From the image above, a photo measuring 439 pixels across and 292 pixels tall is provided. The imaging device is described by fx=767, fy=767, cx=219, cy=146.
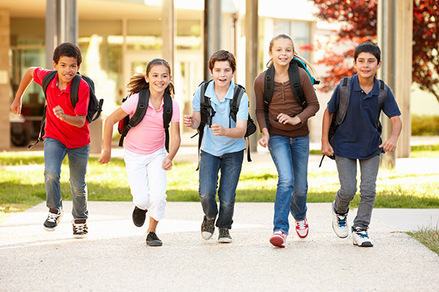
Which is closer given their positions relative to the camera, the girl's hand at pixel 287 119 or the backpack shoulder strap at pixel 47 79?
the girl's hand at pixel 287 119

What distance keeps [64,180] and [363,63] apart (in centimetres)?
619

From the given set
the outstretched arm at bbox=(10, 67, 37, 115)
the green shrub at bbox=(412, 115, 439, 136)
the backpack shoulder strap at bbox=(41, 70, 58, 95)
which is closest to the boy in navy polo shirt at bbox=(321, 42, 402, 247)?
the backpack shoulder strap at bbox=(41, 70, 58, 95)

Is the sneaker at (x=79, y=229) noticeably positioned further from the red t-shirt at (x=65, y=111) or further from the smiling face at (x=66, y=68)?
the smiling face at (x=66, y=68)

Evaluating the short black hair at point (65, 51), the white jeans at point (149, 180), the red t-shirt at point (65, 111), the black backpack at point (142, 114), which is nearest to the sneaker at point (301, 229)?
the white jeans at point (149, 180)

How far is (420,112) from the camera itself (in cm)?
2852

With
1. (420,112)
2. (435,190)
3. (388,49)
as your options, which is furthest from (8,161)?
(420,112)

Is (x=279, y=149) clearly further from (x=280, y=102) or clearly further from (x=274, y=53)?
(x=274, y=53)

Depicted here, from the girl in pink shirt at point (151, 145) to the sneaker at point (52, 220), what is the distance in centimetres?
76

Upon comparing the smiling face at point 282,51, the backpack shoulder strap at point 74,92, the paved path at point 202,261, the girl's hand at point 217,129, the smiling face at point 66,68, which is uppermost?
the smiling face at point 282,51

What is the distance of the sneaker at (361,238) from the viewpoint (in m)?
6.24

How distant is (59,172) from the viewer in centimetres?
654

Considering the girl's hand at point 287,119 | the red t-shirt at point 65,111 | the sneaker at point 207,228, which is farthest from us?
the sneaker at point 207,228

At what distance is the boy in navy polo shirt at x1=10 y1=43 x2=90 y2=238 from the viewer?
6.32m

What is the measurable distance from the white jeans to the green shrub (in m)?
21.3
